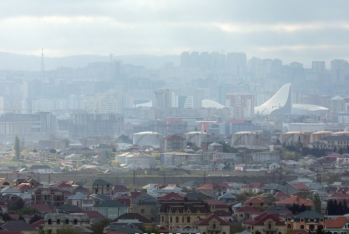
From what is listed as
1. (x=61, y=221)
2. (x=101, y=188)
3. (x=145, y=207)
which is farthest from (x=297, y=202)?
(x=61, y=221)

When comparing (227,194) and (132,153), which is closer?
(227,194)

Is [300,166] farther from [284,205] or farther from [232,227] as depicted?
[232,227]

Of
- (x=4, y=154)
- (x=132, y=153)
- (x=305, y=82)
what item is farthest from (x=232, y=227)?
(x=305, y=82)

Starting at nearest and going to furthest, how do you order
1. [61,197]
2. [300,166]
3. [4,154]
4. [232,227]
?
[232,227] < [61,197] < [300,166] < [4,154]

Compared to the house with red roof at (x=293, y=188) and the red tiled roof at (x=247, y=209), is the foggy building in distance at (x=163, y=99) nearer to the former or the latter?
the house with red roof at (x=293, y=188)

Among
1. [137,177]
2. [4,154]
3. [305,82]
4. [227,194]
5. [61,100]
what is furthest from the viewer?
[305,82]

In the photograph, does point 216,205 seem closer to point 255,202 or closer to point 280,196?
point 255,202
